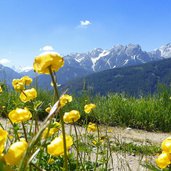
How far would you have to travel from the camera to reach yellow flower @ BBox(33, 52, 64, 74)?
87cm

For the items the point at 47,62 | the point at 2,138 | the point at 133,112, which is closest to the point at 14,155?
the point at 2,138

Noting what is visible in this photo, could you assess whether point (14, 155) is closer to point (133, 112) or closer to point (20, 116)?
point (20, 116)

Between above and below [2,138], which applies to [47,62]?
above

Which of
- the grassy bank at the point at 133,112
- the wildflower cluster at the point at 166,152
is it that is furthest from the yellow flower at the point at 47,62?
the grassy bank at the point at 133,112

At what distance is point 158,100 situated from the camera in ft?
26.8

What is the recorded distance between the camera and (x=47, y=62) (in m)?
0.87

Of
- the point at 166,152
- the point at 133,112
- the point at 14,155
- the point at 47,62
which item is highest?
the point at 47,62

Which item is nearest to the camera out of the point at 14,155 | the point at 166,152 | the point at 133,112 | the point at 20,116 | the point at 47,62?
the point at 14,155

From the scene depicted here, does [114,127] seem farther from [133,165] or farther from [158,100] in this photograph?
[133,165]

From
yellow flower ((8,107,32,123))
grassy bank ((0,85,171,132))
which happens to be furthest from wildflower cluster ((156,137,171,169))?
grassy bank ((0,85,171,132))

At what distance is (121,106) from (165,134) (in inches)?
46.0

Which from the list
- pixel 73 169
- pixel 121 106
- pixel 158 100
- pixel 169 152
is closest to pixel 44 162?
pixel 73 169

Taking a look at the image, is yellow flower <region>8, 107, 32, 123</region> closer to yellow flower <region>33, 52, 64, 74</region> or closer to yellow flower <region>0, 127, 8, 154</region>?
yellow flower <region>33, 52, 64, 74</region>

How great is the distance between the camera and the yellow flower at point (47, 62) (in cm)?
87
